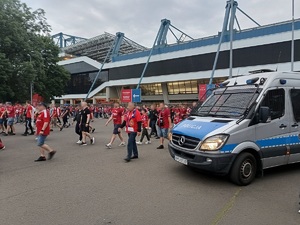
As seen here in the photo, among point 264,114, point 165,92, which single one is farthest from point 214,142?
point 165,92

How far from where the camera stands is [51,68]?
130 feet

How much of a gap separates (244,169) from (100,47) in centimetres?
6779

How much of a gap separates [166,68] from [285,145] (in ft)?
142

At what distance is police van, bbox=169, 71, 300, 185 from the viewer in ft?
18.0

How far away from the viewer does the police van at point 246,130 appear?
216 inches

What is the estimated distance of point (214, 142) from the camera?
5.46 m

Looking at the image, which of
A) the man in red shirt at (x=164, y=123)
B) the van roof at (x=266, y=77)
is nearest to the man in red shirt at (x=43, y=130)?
the man in red shirt at (x=164, y=123)

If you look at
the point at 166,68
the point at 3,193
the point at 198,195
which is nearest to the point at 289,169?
the point at 198,195

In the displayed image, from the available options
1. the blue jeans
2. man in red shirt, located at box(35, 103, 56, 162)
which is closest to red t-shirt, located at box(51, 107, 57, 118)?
man in red shirt, located at box(35, 103, 56, 162)

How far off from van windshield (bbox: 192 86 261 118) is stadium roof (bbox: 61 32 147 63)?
2406 inches

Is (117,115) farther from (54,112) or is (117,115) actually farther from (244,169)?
(54,112)

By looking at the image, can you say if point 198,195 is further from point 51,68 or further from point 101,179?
point 51,68

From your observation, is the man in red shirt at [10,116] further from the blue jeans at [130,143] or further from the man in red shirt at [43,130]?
the blue jeans at [130,143]

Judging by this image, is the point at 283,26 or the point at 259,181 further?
the point at 283,26
